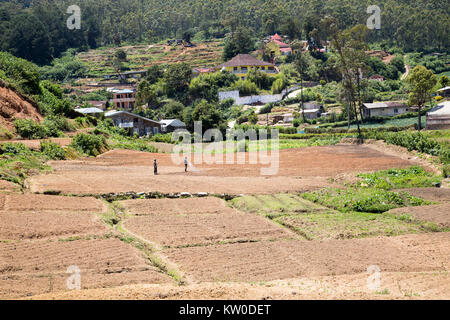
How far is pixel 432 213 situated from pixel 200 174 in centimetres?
1461

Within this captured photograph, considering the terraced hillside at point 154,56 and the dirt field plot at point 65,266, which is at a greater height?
the terraced hillside at point 154,56

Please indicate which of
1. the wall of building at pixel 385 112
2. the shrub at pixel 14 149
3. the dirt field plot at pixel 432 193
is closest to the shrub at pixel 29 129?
the shrub at pixel 14 149

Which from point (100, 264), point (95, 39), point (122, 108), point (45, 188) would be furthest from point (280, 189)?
point (95, 39)

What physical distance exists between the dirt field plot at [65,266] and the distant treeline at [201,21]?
269ft

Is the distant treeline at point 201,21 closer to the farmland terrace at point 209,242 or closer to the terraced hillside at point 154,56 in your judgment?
the terraced hillside at point 154,56

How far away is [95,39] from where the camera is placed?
139875 millimetres

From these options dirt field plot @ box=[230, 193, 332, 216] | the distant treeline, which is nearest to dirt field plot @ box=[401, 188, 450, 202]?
dirt field plot @ box=[230, 193, 332, 216]

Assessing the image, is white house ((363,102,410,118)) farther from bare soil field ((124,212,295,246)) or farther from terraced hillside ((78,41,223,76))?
terraced hillside ((78,41,223,76))

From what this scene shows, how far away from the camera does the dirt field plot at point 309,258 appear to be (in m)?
13.6

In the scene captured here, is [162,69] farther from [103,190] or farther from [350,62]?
[103,190]

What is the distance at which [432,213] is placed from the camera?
2091 cm

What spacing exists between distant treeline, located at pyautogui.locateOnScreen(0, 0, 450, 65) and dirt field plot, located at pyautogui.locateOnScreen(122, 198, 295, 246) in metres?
74.8

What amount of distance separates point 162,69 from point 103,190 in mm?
75801

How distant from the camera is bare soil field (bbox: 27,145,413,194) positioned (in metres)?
25.2
